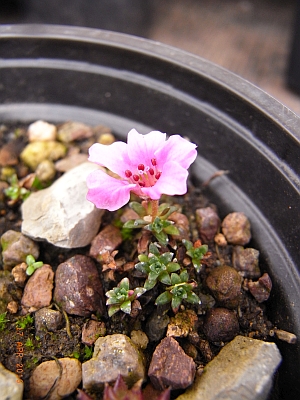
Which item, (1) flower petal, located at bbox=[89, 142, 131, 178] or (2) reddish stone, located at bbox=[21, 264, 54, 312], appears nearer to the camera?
(1) flower petal, located at bbox=[89, 142, 131, 178]

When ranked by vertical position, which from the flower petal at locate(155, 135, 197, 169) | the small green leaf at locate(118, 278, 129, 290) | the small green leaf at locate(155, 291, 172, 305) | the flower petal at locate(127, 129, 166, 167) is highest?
the flower petal at locate(155, 135, 197, 169)

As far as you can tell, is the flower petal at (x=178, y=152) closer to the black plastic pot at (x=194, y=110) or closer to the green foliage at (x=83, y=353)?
the black plastic pot at (x=194, y=110)

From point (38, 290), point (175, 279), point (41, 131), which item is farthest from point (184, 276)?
point (41, 131)

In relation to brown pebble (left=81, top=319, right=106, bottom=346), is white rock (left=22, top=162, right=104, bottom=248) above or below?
above

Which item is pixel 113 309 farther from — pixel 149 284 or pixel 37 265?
pixel 37 265

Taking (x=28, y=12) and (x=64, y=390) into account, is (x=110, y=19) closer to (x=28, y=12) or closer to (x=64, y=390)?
(x=28, y=12)

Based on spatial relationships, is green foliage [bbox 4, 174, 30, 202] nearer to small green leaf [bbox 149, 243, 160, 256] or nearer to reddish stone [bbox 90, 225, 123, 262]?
reddish stone [bbox 90, 225, 123, 262]

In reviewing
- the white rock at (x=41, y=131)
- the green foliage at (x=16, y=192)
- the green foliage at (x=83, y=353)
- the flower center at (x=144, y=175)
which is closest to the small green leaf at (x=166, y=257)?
the flower center at (x=144, y=175)

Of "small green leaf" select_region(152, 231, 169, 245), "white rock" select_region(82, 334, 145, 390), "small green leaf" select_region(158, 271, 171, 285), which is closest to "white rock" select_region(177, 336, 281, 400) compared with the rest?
"white rock" select_region(82, 334, 145, 390)
